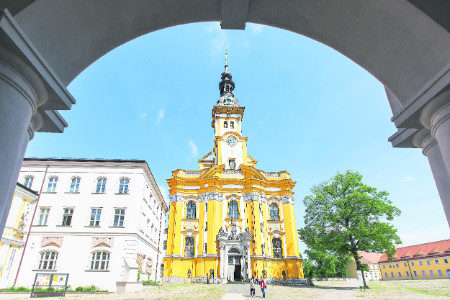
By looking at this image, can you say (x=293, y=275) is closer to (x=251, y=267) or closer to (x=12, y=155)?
(x=251, y=267)

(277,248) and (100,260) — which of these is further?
(277,248)

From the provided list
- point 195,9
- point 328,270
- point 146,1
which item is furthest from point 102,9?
point 328,270

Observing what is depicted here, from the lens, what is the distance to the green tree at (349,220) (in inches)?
1064

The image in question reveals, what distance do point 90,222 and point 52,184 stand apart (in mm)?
6055

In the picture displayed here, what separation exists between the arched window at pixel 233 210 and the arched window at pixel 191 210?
470cm

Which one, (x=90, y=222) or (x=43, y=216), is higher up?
(x=43, y=216)

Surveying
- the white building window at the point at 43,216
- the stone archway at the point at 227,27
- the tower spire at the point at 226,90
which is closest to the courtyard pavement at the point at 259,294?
the white building window at the point at 43,216

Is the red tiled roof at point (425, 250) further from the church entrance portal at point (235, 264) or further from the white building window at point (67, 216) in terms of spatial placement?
the white building window at point (67, 216)

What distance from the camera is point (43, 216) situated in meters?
24.5

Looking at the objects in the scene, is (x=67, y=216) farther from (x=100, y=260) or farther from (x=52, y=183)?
(x=100, y=260)

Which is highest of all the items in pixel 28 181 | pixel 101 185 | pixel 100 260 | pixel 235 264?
pixel 28 181

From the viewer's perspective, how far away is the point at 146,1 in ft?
13.1

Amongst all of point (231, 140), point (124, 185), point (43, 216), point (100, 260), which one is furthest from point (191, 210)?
point (43, 216)

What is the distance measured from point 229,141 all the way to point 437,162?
36038 mm
